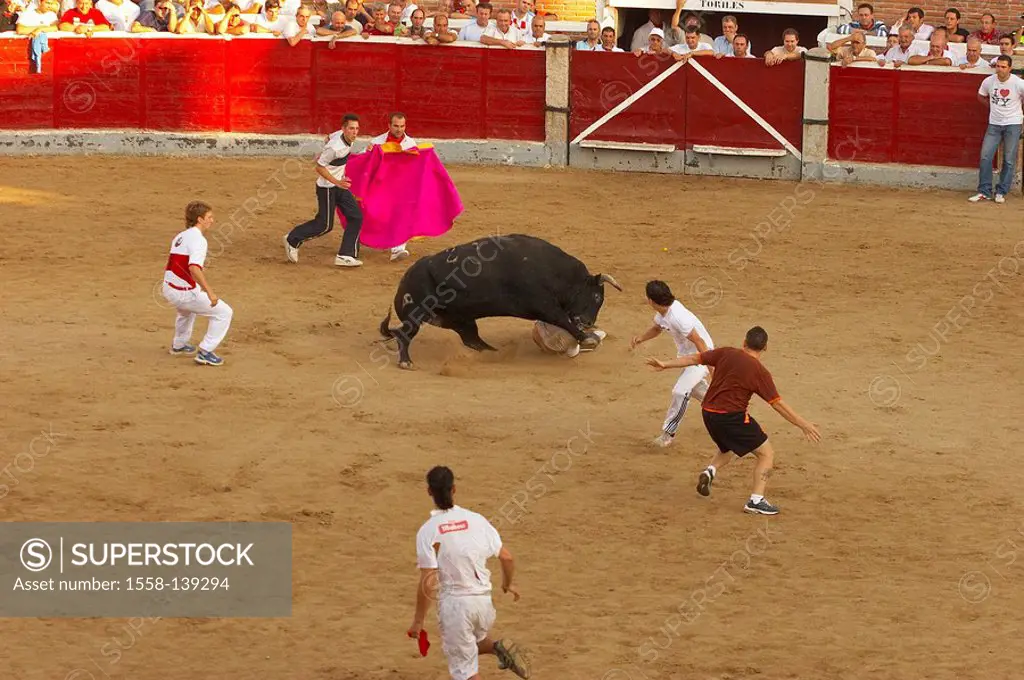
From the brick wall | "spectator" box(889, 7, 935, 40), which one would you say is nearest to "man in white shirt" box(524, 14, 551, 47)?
"spectator" box(889, 7, 935, 40)

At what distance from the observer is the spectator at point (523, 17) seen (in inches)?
817

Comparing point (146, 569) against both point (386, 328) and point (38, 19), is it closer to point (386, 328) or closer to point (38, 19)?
point (386, 328)

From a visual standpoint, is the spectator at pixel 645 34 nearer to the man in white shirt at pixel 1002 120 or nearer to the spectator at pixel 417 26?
the spectator at pixel 417 26

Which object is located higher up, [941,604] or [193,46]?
[193,46]

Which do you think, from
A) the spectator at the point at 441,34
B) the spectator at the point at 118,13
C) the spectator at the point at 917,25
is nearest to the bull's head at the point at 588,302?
the spectator at the point at 441,34

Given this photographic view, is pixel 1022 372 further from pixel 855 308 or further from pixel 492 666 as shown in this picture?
pixel 492 666

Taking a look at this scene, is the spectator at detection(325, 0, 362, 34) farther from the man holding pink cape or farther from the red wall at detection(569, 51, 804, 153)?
the man holding pink cape

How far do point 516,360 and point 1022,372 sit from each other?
151 inches

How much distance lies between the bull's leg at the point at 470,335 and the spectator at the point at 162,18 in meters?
9.75

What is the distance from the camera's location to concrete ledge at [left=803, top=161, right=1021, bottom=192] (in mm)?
18953

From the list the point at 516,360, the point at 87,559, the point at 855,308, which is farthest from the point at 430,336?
the point at 87,559

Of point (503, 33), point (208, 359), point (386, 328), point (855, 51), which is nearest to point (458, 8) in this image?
point (503, 33)

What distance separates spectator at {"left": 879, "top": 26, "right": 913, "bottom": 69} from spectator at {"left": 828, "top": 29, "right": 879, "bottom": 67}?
0.15 meters

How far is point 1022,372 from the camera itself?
12320 mm
